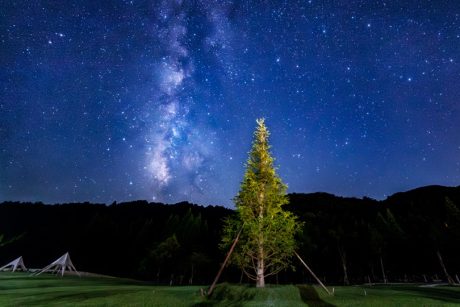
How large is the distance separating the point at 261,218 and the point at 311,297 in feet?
25.1

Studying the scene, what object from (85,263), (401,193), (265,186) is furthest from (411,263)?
(401,193)

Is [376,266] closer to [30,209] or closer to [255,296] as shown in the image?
[255,296]

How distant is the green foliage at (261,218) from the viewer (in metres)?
27.3

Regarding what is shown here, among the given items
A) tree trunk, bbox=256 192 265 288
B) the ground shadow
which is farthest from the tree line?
the ground shadow

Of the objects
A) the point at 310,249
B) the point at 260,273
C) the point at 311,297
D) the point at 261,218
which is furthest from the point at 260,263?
the point at 310,249

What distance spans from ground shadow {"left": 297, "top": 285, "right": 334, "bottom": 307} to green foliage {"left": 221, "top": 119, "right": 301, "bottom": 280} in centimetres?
268

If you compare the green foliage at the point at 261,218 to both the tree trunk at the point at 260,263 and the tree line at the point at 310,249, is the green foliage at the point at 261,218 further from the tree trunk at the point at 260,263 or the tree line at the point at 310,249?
the tree line at the point at 310,249

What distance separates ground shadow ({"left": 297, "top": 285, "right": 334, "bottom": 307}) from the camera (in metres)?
21.2

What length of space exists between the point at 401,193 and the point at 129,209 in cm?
14674

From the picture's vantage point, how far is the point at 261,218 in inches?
1096

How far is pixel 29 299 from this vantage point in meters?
23.2

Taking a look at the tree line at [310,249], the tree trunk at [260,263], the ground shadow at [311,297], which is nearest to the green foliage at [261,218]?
the tree trunk at [260,263]

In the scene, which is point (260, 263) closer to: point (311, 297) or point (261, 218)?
point (261, 218)

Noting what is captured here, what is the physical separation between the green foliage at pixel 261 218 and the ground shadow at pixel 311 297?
2.68m
